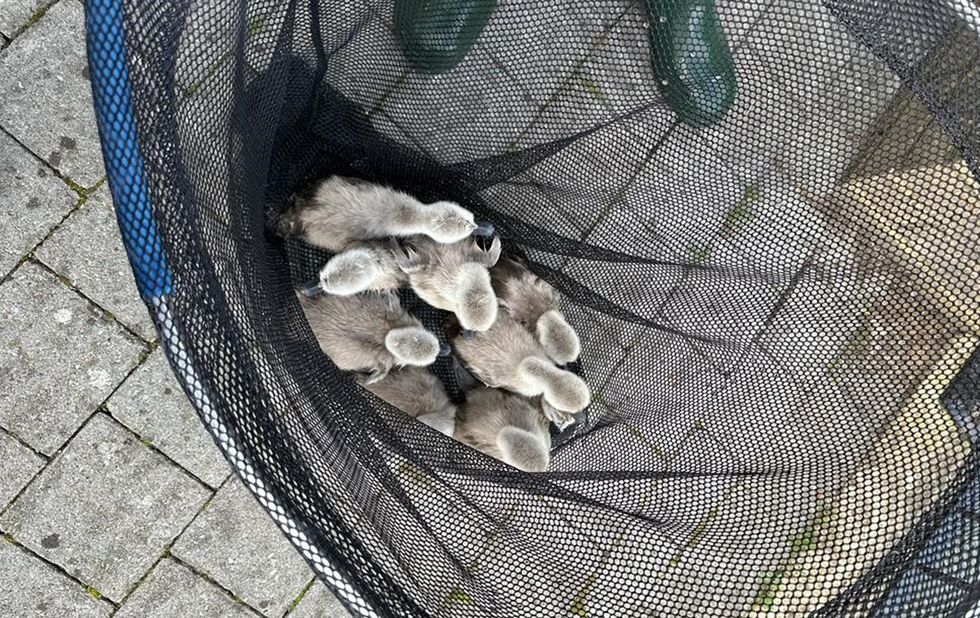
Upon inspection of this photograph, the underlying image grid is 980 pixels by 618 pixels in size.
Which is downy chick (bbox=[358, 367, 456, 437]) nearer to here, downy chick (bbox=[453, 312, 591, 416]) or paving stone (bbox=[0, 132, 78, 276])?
downy chick (bbox=[453, 312, 591, 416])

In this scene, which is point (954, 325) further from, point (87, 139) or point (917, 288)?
point (87, 139)

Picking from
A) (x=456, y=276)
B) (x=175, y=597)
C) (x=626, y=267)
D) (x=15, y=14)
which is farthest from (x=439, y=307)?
(x=15, y=14)

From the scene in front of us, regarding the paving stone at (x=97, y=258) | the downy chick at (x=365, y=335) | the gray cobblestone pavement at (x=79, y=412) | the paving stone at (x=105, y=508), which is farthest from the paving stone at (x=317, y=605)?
the paving stone at (x=97, y=258)

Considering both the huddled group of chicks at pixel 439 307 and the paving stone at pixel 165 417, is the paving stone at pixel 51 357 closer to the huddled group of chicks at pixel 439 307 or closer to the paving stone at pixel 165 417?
the paving stone at pixel 165 417

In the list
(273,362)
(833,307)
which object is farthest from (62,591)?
(833,307)

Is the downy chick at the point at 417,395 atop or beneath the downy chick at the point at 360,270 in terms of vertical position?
beneath

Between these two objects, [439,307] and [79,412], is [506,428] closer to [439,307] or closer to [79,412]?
[439,307]
